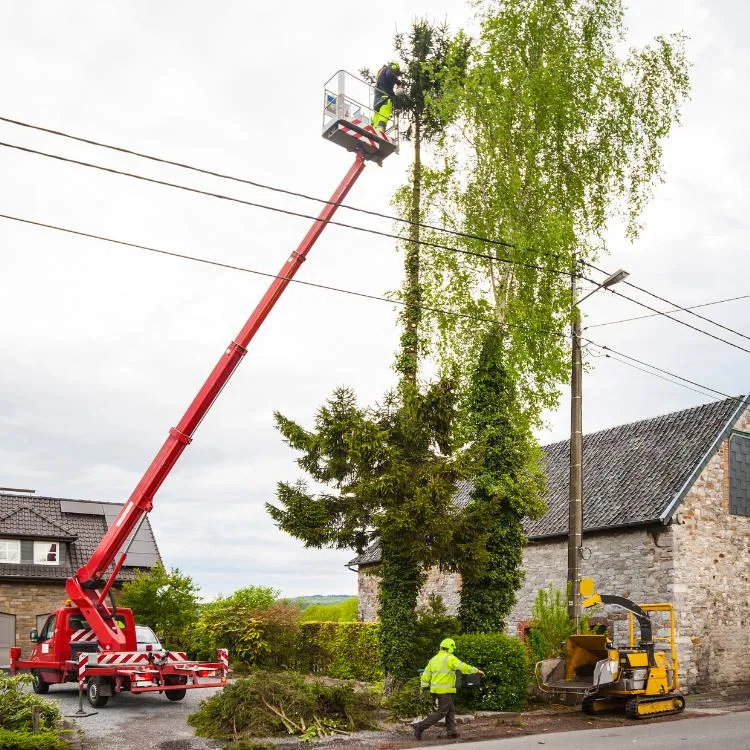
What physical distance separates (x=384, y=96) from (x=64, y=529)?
2195 centimetres

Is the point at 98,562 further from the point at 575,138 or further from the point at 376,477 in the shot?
the point at 575,138

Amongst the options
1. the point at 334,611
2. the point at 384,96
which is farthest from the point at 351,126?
the point at 334,611

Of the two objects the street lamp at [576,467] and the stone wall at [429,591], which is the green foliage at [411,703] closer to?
the street lamp at [576,467]

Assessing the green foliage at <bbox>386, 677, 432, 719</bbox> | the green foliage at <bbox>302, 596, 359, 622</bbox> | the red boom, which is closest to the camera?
the green foliage at <bbox>386, 677, 432, 719</bbox>

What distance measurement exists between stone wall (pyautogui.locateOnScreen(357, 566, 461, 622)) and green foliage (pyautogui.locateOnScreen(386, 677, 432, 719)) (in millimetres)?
8704

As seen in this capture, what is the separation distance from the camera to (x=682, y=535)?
2175 centimetres

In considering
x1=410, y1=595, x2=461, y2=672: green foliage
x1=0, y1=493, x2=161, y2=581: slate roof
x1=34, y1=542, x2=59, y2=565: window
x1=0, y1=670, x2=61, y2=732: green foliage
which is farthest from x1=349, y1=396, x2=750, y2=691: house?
x1=34, y1=542, x2=59, y2=565: window

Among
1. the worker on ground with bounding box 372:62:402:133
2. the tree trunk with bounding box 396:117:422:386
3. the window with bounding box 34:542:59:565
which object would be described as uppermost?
the worker on ground with bounding box 372:62:402:133

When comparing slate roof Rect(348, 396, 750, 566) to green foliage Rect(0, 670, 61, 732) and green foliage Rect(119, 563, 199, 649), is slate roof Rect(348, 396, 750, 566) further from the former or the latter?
green foliage Rect(0, 670, 61, 732)

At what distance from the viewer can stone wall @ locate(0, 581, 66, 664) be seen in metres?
29.7

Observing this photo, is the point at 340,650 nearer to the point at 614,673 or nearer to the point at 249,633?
the point at 249,633

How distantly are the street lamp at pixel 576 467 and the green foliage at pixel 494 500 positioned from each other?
0.96 metres

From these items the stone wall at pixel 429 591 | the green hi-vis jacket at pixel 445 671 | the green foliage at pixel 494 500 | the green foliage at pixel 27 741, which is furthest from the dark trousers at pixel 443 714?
the stone wall at pixel 429 591

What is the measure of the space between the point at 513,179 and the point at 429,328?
402 centimetres
